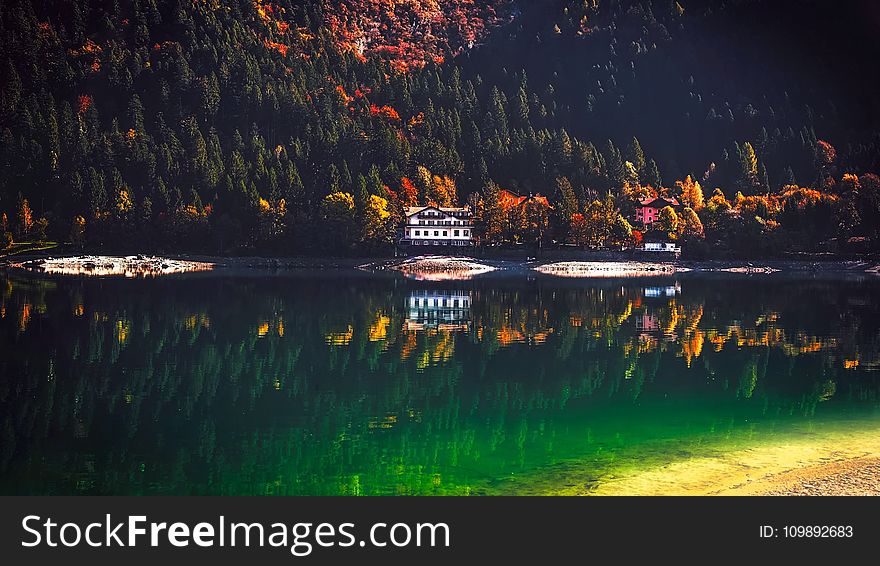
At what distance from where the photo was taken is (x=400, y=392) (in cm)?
1720

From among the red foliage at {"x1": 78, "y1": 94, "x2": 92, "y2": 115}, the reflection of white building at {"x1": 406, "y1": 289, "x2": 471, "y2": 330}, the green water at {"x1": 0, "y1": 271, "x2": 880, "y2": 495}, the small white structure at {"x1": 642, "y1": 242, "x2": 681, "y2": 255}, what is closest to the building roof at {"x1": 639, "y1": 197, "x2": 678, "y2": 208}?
the small white structure at {"x1": 642, "y1": 242, "x2": 681, "y2": 255}

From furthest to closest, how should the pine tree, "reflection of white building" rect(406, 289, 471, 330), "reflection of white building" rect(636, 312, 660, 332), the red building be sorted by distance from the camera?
the pine tree
the red building
"reflection of white building" rect(406, 289, 471, 330)
"reflection of white building" rect(636, 312, 660, 332)

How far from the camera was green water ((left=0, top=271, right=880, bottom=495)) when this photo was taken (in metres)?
11.9

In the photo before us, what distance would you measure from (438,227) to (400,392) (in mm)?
68614

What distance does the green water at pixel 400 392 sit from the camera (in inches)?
469

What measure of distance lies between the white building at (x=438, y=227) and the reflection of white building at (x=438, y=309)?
38.4 meters

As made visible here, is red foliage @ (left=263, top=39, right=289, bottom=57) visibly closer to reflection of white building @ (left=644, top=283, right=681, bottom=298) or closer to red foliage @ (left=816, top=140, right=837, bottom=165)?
red foliage @ (left=816, top=140, right=837, bottom=165)

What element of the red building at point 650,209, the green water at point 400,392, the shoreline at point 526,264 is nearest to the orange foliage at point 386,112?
the red building at point 650,209

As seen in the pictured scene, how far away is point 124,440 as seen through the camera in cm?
1323

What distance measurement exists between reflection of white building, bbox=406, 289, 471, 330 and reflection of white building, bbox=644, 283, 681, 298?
9.59m

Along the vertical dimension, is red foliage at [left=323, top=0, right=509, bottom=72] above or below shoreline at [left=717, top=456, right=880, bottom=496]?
above

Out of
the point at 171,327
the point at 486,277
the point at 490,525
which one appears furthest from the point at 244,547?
the point at 486,277

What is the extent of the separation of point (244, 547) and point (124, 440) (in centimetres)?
592

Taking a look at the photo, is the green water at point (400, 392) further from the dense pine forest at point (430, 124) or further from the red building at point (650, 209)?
the red building at point (650, 209)
